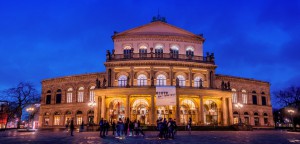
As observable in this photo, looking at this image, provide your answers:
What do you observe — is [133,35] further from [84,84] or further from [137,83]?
[84,84]

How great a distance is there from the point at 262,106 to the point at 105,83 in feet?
100

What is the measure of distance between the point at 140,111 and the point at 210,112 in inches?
440

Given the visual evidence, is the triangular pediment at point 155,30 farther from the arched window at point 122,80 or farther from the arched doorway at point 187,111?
the arched doorway at point 187,111

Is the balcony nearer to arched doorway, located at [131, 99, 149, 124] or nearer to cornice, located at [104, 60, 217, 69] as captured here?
cornice, located at [104, 60, 217, 69]

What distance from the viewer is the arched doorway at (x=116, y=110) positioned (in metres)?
40.9

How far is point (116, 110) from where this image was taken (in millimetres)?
41750

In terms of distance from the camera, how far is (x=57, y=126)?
48.3m

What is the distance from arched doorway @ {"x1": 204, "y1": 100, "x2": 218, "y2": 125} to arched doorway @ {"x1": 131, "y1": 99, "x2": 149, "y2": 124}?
31.0 feet

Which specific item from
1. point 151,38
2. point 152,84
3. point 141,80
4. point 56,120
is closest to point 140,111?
point 141,80

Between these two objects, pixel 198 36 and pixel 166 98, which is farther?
pixel 198 36

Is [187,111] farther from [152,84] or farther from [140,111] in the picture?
[152,84]

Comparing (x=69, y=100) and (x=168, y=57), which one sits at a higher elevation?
(x=168, y=57)

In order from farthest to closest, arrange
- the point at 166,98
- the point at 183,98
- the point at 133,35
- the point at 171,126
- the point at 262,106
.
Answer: the point at 262,106, the point at 133,35, the point at 183,98, the point at 166,98, the point at 171,126

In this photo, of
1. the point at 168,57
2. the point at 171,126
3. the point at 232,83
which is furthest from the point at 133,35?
the point at 171,126
